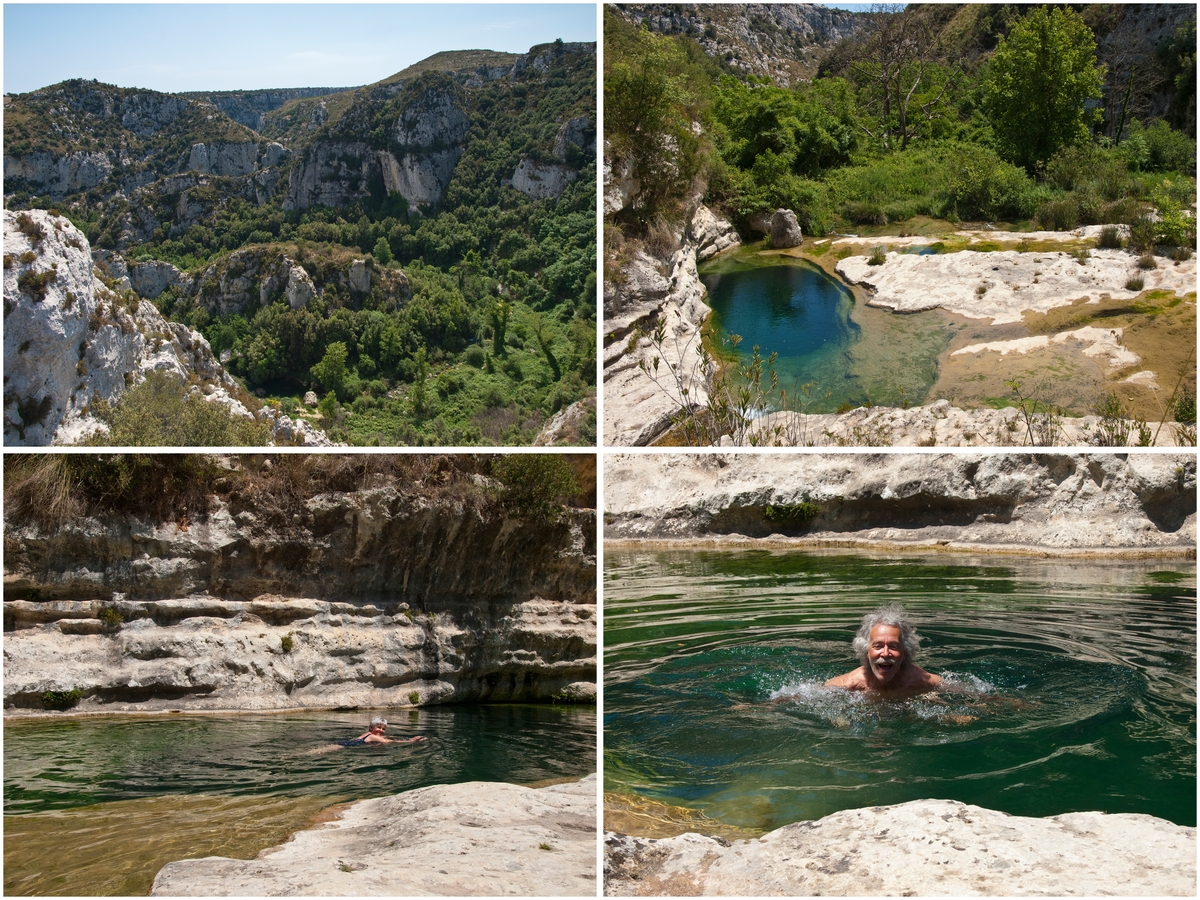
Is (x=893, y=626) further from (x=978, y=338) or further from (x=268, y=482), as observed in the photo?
(x=268, y=482)

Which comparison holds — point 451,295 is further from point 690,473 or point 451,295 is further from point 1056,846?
point 1056,846

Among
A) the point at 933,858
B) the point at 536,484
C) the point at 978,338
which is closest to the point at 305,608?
the point at 536,484

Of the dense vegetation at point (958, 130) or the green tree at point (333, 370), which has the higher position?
the dense vegetation at point (958, 130)

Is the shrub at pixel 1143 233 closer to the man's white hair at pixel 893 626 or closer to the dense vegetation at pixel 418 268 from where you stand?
the man's white hair at pixel 893 626

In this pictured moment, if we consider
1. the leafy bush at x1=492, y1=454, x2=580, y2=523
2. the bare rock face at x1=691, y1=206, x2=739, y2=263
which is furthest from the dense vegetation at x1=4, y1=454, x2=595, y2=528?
the bare rock face at x1=691, y1=206, x2=739, y2=263

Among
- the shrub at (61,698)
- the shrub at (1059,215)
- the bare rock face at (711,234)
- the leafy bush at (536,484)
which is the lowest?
the shrub at (61,698)

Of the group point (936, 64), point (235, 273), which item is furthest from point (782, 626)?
point (235, 273)

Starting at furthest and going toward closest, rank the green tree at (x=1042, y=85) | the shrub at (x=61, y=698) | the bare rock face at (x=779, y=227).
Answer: the bare rock face at (x=779, y=227) < the green tree at (x=1042, y=85) < the shrub at (x=61, y=698)

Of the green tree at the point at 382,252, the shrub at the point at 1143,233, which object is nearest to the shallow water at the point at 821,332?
the shrub at the point at 1143,233
